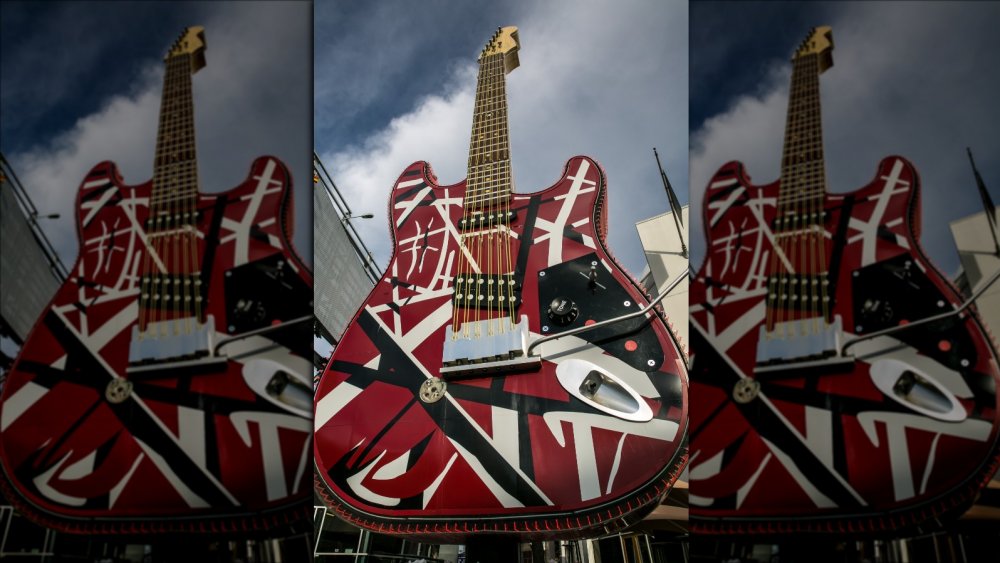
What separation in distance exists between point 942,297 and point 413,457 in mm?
1354

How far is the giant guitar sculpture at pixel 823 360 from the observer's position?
3.63 ft

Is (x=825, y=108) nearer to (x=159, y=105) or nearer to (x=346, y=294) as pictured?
(x=159, y=105)

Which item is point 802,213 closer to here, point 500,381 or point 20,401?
point 500,381

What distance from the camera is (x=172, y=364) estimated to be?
126 centimetres

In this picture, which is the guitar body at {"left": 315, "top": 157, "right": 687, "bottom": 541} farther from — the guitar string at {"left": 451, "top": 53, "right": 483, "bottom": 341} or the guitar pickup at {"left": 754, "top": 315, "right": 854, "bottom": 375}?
the guitar pickup at {"left": 754, "top": 315, "right": 854, "bottom": 375}

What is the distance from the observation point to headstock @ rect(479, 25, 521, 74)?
2.41m

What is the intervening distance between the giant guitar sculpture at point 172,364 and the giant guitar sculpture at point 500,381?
2.03ft

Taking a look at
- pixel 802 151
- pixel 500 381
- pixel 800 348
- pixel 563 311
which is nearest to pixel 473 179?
pixel 563 311

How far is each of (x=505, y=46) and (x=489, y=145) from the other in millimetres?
420

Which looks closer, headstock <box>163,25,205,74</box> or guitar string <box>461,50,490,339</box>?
headstock <box>163,25,205,74</box>

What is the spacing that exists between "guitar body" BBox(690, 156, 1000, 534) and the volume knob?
64 cm

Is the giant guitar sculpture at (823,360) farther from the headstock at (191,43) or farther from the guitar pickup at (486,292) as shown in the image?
the headstock at (191,43)

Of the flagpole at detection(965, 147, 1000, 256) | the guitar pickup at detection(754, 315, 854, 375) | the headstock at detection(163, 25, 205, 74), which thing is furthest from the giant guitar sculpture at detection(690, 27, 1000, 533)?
the headstock at detection(163, 25, 205, 74)

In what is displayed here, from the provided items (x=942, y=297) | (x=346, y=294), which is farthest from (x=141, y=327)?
(x=942, y=297)
